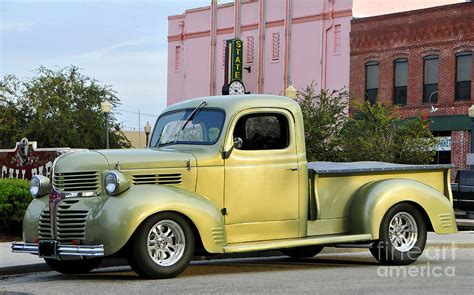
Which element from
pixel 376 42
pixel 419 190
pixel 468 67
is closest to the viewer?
pixel 419 190

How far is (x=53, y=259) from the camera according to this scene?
40.4ft

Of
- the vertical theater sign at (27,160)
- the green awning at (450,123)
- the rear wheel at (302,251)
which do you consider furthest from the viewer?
the green awning at (450,123)

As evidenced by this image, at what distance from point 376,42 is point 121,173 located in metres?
38.3

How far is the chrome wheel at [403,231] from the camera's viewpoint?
13.2 metres

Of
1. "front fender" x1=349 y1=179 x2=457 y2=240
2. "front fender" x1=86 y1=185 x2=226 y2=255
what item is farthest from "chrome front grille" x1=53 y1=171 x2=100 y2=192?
"front fender" x1=349 y1=179 x2=457 y2=240

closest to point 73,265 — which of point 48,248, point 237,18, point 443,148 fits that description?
point 48,248

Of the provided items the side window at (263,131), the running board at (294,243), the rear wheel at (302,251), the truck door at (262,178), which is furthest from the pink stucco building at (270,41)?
the running board at (294,243)

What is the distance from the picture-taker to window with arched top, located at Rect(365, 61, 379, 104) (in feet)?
160

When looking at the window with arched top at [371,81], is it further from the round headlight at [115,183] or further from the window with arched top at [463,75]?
the round headlight at [115,183]

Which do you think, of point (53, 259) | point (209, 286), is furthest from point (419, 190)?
point (53, 259)

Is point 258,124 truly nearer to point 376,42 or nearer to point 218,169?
point 218,169

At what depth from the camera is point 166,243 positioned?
1148 centimetres

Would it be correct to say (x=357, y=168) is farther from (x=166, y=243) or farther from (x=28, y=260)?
(x=28, y=260)
